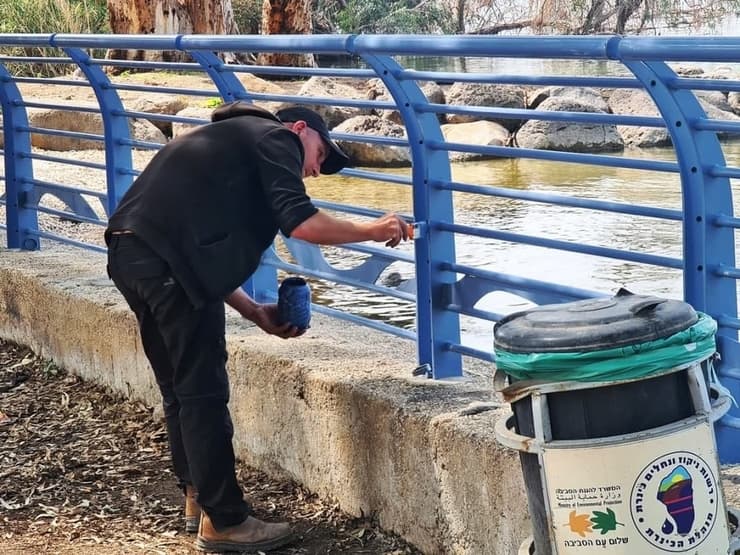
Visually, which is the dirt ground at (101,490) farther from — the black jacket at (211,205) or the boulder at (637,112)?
the boulder at (637,112)

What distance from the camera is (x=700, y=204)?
11.8ft

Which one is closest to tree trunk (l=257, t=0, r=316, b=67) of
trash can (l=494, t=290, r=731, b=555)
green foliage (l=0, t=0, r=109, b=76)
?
green foliage (l=0, t=0, r=109, b=76)

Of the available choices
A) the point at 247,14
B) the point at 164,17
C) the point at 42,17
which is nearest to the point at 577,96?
the point at 164,17

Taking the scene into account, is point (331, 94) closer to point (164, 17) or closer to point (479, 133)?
point (479, 133)

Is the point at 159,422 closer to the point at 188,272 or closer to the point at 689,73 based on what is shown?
the point at 188,272

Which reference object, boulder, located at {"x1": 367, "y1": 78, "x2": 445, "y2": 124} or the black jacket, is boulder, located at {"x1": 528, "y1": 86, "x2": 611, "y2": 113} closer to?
boulder, located at {"x1": 367, "y1": 78, "x2": 445, "y2": 124}

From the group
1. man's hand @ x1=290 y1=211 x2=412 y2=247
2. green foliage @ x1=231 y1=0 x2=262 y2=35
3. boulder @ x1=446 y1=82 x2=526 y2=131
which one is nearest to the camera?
man's hand @ x1=290 y1=211 x2=412 y2=247

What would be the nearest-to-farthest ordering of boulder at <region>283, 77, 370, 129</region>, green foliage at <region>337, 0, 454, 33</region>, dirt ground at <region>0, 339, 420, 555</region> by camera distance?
dirt ground at <region>0, 339, 420, 555</region>, boulder at <region>283, 77, 370, 129</region>, green foliage at <region>337, 0, 454, 33</region>

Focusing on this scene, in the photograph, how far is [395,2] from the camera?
113 feet

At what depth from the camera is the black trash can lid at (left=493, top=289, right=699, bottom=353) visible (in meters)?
2.80

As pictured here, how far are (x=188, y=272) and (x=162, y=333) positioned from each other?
0.26 metres

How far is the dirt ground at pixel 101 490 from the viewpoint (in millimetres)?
4641

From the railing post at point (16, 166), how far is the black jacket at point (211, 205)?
333 centimetres

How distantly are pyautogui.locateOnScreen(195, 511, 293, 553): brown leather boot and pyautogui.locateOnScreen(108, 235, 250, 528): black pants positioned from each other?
0.11 ft
